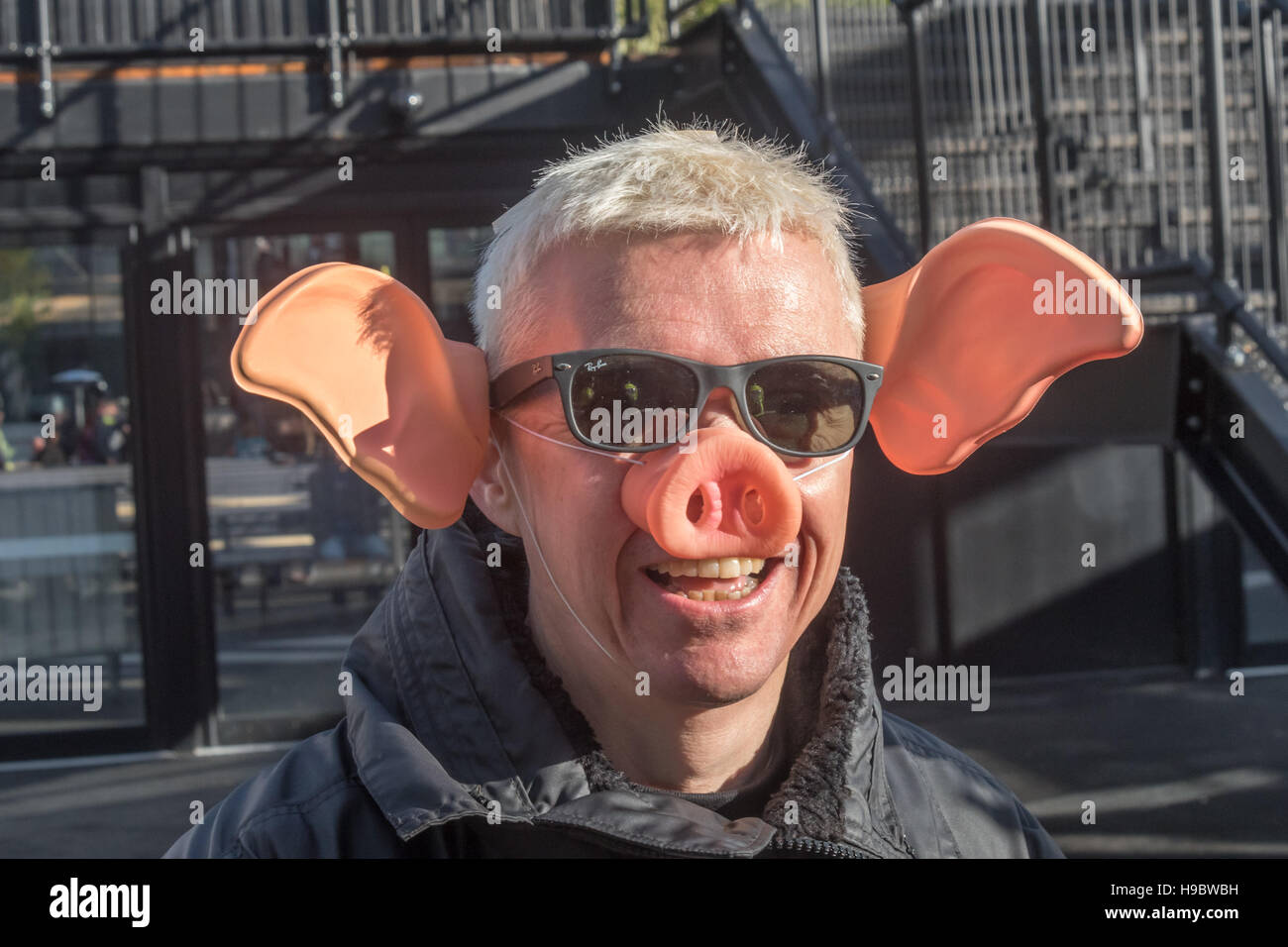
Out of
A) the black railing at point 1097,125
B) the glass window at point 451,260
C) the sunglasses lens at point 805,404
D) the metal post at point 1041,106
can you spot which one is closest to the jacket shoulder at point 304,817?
the sunglasses lens at point 805,404

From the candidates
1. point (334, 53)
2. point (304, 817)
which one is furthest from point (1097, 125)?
point (304, 817)

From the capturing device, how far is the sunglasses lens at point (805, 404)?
132 cm

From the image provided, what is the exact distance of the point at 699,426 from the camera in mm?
1296

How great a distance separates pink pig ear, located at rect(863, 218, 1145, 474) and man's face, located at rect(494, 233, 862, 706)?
0.68ft

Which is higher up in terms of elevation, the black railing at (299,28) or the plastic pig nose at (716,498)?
the black railing at (299,28)

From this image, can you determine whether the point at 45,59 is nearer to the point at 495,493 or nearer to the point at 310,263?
the point at 310,263

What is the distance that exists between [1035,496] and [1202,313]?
2.99m

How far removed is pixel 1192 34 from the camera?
5078 millimetres

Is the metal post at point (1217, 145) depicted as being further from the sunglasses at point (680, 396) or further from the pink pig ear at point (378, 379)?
the pink pig ear at point (378, 379)

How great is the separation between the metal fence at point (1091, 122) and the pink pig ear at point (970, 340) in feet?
9.05

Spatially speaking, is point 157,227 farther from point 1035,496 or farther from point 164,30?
point 1035,496

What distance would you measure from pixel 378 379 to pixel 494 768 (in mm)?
452

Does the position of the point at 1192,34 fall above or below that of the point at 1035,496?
Result: above
